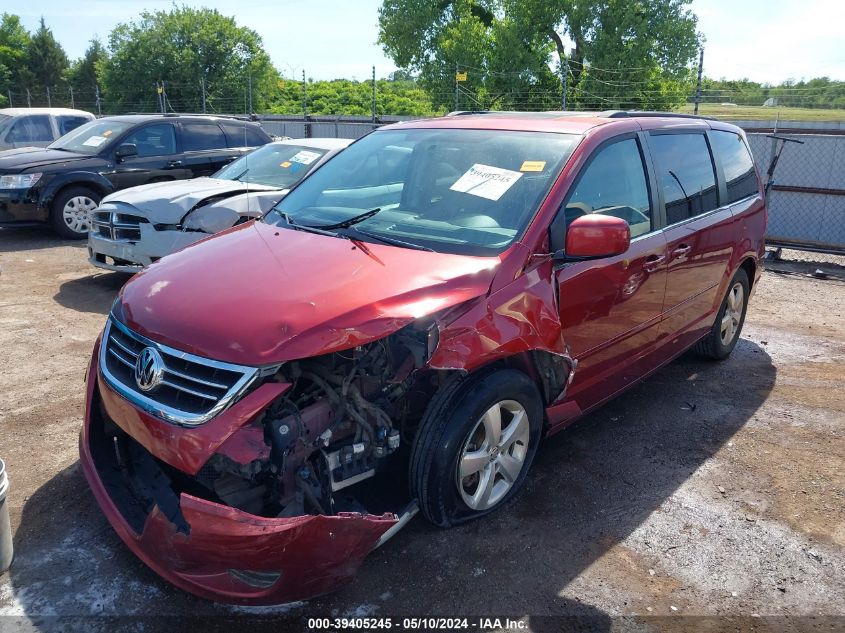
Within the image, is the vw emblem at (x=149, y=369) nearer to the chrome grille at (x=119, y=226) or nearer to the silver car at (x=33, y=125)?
the chrome grille at (x=119, y=226)

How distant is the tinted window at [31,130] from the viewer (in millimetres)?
12859

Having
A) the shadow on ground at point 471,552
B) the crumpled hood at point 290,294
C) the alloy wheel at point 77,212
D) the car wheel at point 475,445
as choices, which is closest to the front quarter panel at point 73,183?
the alloy wheel at point 77,212

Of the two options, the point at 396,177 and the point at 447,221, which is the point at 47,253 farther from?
the point at 447,221

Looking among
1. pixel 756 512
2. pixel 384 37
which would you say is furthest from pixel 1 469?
pixel 384 37

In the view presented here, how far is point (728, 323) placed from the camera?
18.1 ft

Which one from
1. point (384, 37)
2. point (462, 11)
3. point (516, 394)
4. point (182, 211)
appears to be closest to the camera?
point (516, 394)

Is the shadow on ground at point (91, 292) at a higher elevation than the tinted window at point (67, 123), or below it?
below

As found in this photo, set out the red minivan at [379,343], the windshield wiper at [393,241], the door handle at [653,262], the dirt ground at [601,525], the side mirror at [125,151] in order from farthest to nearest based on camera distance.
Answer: the side mirror at [125,151], the door handle at [653,262], the windshield wiper at [393,241], the dirt ground at [601,525], the red minivan at [379,343]

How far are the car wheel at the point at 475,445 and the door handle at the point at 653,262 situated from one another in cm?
112

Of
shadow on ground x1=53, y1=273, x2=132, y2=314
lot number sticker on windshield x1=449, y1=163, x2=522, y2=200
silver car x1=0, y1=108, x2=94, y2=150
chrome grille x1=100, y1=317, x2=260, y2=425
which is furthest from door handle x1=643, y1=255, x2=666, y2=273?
silver car x1=0, y1=108, x2=94, y2=150

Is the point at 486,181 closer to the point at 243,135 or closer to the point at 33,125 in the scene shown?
the point at 243,135

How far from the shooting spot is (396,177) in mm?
3945

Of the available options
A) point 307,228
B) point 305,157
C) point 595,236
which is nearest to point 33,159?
point 305,157

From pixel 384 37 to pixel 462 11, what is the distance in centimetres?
571
